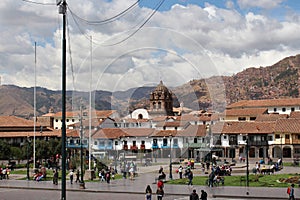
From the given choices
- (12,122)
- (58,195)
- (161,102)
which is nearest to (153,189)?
(58,195)

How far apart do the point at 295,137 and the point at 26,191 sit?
42.1m

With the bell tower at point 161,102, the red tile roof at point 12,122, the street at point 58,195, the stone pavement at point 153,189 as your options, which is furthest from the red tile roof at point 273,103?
the street at point 58,195

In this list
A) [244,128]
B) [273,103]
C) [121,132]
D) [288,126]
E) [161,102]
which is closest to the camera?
[121,132]

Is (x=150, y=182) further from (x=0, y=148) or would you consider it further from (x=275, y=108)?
(x=275, y=108)

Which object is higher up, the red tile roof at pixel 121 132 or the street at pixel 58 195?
the red tile roof at pixel 121 132

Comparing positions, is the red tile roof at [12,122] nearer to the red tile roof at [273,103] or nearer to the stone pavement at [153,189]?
the stone pavement at [153,189]

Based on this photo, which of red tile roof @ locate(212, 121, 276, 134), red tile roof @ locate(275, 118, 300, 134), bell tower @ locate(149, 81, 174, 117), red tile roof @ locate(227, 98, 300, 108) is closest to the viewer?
red tile roof @ locate(275, 118, 300, 134)

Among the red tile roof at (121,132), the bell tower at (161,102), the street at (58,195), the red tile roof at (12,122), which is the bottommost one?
the street at (58,195)

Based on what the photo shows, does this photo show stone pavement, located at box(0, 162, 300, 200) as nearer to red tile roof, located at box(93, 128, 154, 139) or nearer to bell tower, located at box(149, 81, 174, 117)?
red tile roof, located at box(93, 128, 154, 139)

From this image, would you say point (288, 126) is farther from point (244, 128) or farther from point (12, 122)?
point (12, 122)

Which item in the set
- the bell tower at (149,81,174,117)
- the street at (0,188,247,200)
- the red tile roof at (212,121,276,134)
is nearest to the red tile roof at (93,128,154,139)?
the bell tower at (149,81,174,117)

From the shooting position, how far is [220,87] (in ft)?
86.0

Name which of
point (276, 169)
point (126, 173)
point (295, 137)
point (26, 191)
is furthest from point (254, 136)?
point (26, 191)

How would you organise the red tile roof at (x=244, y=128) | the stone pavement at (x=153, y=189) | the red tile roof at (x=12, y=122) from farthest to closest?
the red tile roof at (x=12, y=122) < the red tile roof at (x=244, y=128) < the stone pavement at (x=153, y=189)
